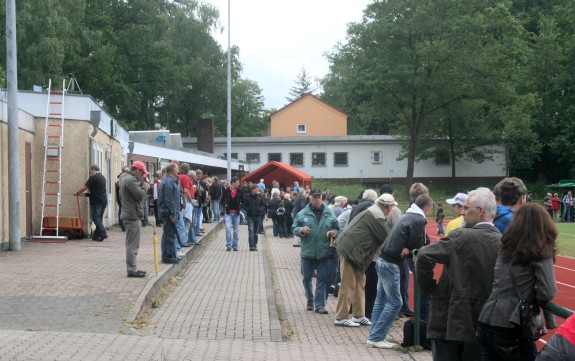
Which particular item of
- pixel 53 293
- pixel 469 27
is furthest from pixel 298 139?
pixel 53 293

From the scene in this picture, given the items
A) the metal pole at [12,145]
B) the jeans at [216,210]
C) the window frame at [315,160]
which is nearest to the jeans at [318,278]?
the metal pole at [12,145]

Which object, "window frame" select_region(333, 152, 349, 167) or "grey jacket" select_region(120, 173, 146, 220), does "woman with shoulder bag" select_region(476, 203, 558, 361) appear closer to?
"grey jacket" select_region(120, 173, 146, 220)

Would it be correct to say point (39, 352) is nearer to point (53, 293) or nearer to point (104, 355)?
point (104, 355)

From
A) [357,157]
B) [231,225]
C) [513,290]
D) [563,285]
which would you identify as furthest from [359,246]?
[357,157]

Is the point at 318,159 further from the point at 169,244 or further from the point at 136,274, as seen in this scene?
the point at 136,274

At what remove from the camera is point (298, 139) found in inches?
2813

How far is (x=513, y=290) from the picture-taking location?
541cm

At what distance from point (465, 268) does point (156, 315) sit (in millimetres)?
5944

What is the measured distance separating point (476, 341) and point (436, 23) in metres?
52.9

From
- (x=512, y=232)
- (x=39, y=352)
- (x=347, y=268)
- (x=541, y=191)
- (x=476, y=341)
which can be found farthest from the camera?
(x=541, y=191)

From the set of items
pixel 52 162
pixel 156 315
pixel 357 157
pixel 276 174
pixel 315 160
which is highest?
pixel 357 157

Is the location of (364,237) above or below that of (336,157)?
below

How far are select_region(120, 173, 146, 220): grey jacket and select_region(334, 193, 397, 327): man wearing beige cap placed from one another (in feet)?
12.0

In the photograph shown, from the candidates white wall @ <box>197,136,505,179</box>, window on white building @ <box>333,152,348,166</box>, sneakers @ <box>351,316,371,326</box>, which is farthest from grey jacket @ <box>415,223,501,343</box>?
window on white building @ <box>333,152,348,166</box>
